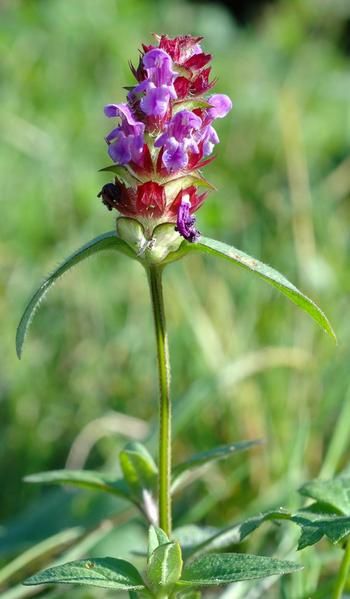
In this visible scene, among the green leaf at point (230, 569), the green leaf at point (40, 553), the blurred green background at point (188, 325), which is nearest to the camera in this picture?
the green leaf at point (230, 569)

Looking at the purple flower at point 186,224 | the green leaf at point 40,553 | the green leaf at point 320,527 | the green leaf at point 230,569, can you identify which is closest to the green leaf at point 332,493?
the green leaf at point 320,527

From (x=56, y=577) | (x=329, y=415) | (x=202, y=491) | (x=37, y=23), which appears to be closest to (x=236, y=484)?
(x=202, y=491)

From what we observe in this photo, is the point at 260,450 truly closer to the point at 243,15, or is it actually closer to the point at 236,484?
the point at 236,484

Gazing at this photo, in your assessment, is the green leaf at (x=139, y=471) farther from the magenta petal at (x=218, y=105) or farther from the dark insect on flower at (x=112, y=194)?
the magenta petal at (x=218, y=105)

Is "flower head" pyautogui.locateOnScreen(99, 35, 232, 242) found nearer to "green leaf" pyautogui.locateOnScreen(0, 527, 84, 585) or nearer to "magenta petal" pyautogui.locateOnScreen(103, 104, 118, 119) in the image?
"magenta petal" pyautogui.locateOnScreen(103, 104, 118, 119)

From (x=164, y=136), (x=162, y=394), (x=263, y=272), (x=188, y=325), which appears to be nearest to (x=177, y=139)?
(x=164, y=136)
